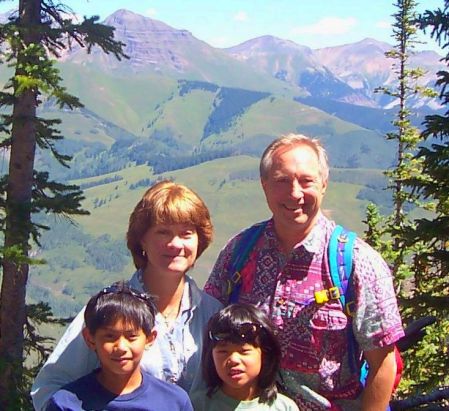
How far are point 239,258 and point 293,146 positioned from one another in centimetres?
72

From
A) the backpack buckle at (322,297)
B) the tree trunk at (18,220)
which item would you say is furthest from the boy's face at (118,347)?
the tree trunk at (18,220)

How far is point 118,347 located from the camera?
319 centimetres

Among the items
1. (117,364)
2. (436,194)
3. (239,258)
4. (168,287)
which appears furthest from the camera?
(436,194)

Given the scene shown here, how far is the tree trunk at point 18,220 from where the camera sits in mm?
9727

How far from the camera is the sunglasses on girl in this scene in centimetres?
344

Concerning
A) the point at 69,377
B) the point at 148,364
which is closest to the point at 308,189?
the point at 148,364

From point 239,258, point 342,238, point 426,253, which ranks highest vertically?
point 342,238

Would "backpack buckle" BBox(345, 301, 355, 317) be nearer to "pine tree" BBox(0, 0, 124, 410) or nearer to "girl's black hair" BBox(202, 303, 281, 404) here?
"girl's black hair" BBox(202, 303, 281, 404)

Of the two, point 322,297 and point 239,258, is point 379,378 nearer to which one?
point 322,297

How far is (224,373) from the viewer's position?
3.43 meters

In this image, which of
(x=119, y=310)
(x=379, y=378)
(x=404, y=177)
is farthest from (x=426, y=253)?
(x=404, y=177)

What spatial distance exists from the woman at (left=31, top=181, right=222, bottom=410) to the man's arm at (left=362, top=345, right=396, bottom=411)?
90 centimetres

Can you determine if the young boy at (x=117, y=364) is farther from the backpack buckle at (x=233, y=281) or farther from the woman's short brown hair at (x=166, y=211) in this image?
the backpack buckle at (x=233, y=281)

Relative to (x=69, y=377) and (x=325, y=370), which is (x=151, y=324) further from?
(x=325, y=370)
